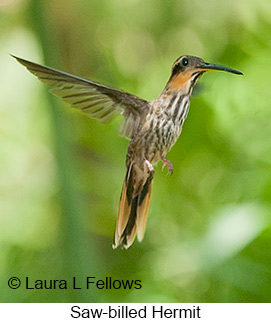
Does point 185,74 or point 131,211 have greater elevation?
point 185,74

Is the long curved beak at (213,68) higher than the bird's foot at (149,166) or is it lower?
higher

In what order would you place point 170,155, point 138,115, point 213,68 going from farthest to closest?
point 170,155 < point 138,115 < point 213,68

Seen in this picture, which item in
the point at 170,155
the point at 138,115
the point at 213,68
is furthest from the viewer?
the point at 170,155

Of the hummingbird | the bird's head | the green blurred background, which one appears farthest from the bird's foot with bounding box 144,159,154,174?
the green blurred background

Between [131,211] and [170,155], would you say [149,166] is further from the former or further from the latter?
[170,155]

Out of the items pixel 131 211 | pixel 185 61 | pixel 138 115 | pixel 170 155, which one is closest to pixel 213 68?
pixel 185 61

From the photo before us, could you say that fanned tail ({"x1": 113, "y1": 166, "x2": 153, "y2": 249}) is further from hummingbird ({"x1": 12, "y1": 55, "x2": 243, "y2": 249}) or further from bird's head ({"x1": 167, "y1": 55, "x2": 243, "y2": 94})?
bird's head ({"x1": 167, "y1": 55, "x2": 243, "y2": 94})

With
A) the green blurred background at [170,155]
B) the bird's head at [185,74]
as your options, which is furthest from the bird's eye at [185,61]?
the green blurred background at [170,155]

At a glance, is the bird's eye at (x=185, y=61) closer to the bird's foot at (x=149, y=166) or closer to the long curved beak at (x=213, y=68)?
the long curved beak at (x=213, y=68)
